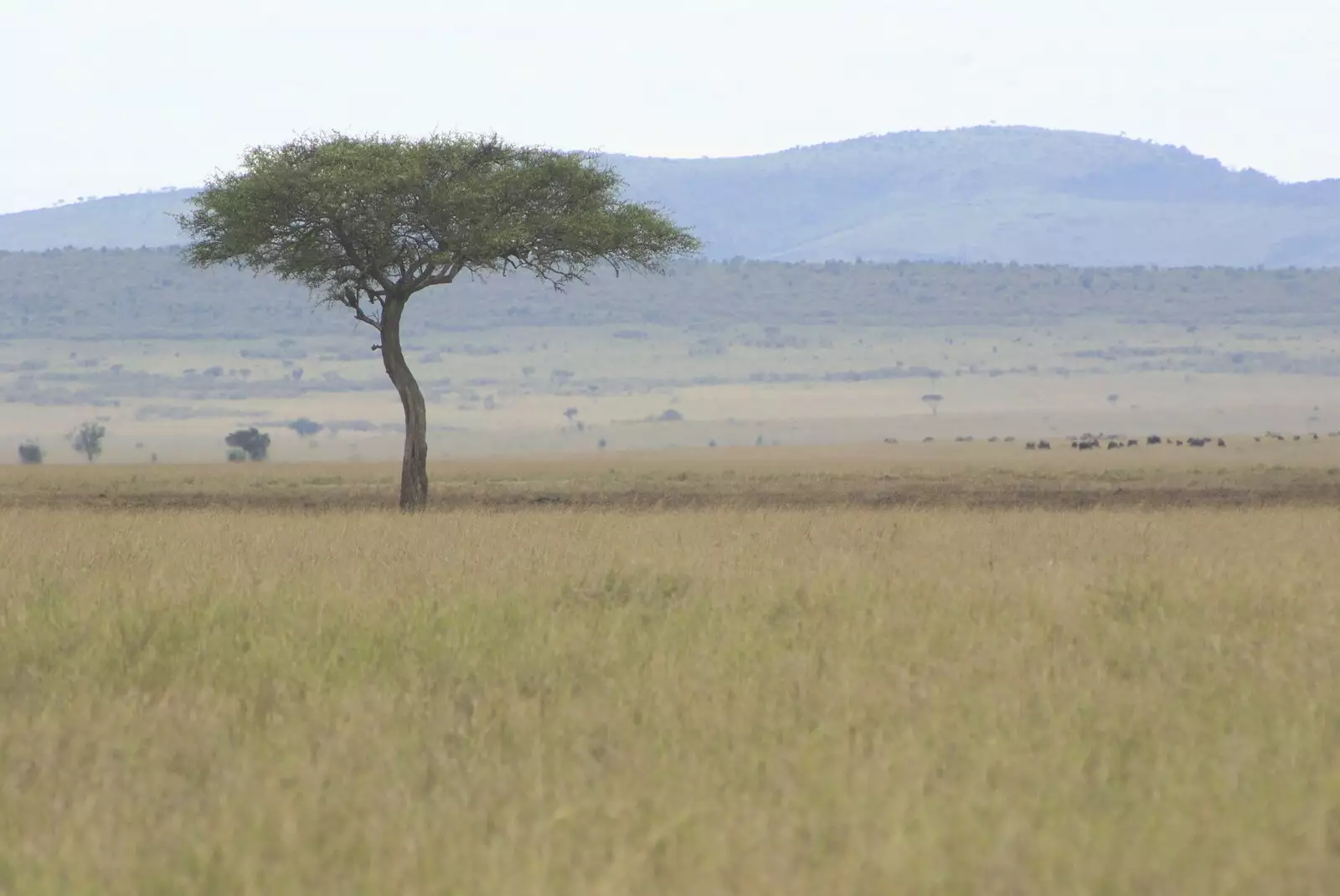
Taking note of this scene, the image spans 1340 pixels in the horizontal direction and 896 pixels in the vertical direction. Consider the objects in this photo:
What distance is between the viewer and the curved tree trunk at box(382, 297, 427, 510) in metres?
37.6

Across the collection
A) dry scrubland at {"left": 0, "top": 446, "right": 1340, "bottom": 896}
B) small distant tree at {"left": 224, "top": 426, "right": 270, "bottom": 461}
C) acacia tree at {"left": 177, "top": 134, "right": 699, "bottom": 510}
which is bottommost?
dry scrubland at {"left": 0, "top": 446, "right": 1340, "bottom": 896}

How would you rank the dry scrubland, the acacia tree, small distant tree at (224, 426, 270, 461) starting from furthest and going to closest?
small distant tree at (224, 426, 270, 461) → the acacia tree → the dry scrubland

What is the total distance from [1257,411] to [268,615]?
166115 mm

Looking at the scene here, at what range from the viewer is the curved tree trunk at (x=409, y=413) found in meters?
37.6

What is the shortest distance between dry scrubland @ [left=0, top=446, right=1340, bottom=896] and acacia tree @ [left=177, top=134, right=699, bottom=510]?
675 inches

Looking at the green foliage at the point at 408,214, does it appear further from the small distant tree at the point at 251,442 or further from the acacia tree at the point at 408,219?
the small distant tree at the point at 251,442

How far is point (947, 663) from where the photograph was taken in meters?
11.5

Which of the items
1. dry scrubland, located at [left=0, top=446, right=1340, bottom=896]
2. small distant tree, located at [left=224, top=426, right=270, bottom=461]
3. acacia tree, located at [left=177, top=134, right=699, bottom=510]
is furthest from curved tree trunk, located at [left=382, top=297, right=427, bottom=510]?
small distant tree, located at [left=224, top=426, right=270, bottom=461]

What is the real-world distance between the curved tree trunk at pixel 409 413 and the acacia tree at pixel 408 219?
0.04 metres

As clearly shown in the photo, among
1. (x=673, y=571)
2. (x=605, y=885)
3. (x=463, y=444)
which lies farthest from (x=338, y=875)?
(x=463, y=444)

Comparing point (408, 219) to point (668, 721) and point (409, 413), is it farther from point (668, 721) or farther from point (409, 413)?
point (668, 721)

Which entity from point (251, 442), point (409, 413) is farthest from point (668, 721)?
point (251, 442)

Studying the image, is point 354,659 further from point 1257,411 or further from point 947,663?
point 1257,411

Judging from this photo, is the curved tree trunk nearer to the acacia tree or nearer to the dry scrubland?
the acacia tree
